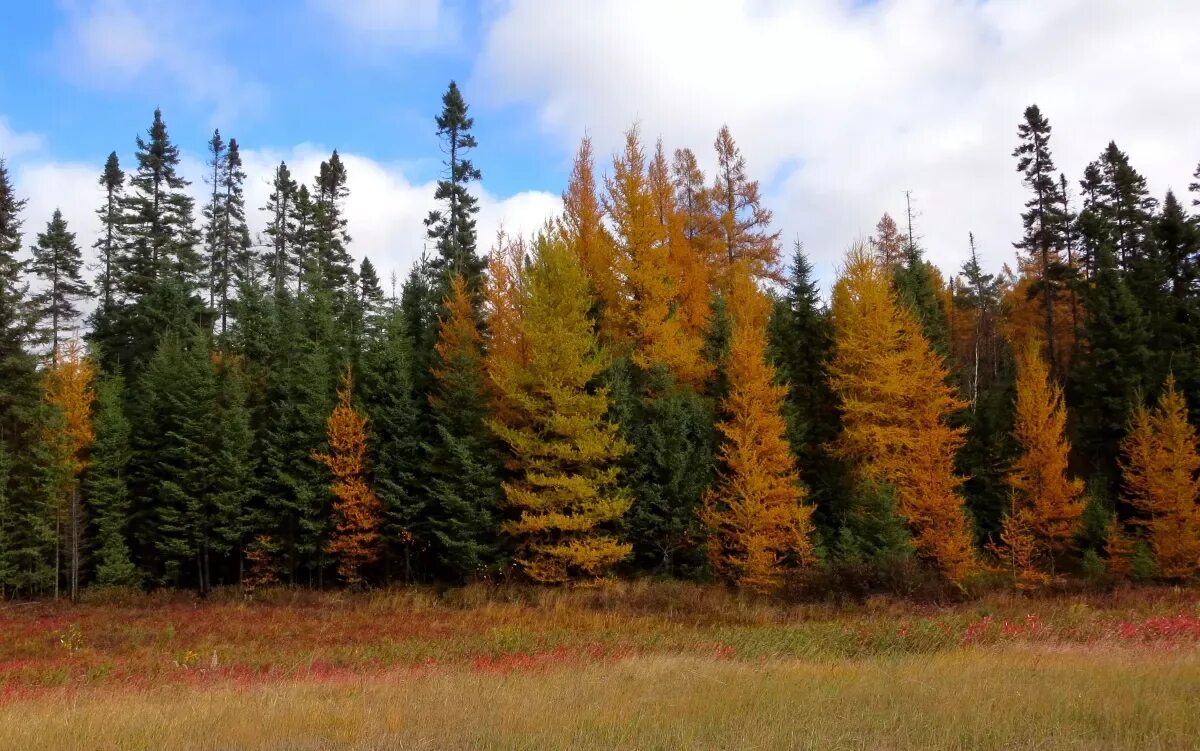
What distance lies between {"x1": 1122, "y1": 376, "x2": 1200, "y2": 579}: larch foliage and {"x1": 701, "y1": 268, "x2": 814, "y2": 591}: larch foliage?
1276 cm

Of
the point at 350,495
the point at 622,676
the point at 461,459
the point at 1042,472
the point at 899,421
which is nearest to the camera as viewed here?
the point at 622,676

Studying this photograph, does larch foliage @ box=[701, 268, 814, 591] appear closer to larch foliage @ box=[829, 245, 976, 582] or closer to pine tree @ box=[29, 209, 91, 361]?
larch foliage @ box=[829, 245, 976, 582]

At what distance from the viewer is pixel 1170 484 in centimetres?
2711

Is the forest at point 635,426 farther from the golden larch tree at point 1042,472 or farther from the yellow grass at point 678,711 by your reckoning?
the yellow grass at point 678,711

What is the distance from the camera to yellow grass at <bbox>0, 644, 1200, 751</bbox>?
657 cm

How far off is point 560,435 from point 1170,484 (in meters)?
21.9

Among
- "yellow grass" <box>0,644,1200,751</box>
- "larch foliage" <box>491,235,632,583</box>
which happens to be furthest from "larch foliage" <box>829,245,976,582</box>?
"yellow grass" <box>0,644,1200,751</box>

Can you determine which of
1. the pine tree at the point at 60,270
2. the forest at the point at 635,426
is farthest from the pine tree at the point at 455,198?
the pine tree at the point at 60,270

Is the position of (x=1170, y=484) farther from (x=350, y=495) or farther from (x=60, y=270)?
(x=60, y=270)

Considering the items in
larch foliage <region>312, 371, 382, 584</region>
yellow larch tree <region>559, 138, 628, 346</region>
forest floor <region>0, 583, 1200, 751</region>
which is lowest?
forest floor <region>0, 583, 1200, 751</region>

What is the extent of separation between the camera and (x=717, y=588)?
2584 cm

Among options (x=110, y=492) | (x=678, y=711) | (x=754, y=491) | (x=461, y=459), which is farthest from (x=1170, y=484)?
(x=110, y=492)

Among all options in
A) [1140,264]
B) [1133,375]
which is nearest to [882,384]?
[1133,375]

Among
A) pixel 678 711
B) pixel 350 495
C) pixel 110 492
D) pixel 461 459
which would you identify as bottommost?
pixel 678 711
